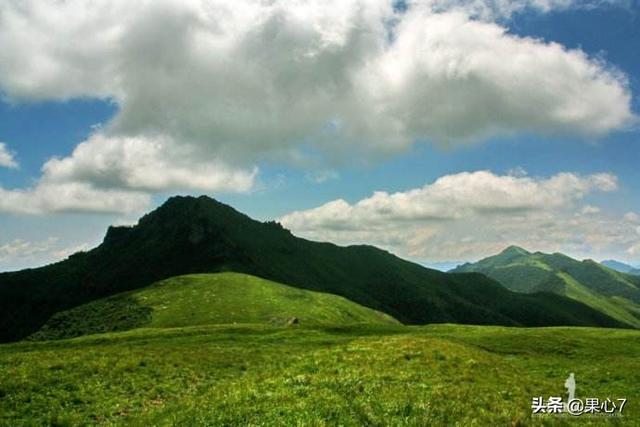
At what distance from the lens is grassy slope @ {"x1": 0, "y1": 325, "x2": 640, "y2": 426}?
62.7 feet

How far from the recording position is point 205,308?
124438 millimetres

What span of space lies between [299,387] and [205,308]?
106862 mm

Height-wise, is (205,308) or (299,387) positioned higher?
(205,308)

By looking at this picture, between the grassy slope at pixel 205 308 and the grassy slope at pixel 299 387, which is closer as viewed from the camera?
the grassy slope at pixel 299 387

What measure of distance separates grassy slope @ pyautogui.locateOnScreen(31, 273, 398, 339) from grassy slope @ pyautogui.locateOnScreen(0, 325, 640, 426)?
77.6 meters

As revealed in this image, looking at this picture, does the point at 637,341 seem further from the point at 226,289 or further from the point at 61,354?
the point at 226,289

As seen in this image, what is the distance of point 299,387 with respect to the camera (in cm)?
2292

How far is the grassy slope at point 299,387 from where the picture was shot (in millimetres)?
19125

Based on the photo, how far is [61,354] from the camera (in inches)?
1334

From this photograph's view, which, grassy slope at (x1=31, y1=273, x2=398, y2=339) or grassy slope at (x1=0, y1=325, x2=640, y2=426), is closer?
grassy slope at (x1=0, y1=325, x2=640, y2=426)

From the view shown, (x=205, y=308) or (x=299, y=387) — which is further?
(x=205, y=308)

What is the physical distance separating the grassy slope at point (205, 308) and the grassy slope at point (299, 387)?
77604 millimetres

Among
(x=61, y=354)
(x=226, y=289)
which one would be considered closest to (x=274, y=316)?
(x=226, y=289)

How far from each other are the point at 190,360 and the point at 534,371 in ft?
88.5
